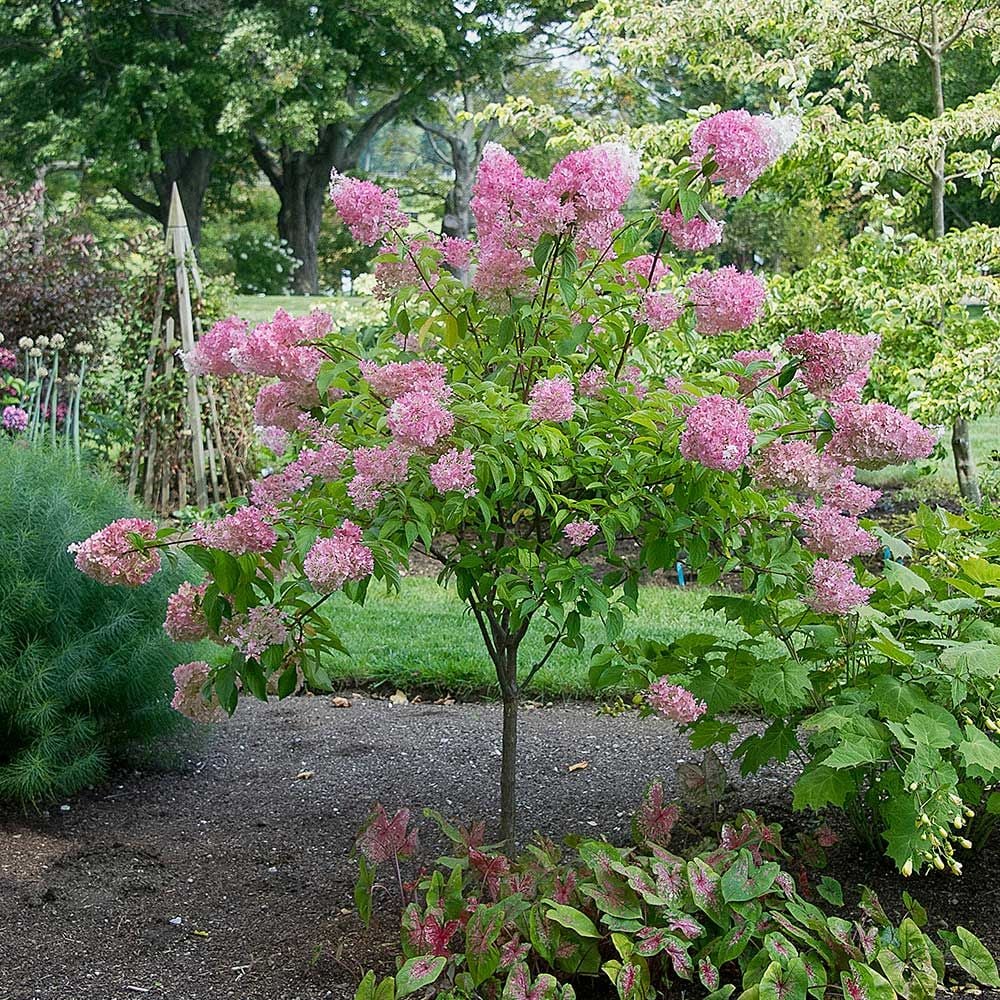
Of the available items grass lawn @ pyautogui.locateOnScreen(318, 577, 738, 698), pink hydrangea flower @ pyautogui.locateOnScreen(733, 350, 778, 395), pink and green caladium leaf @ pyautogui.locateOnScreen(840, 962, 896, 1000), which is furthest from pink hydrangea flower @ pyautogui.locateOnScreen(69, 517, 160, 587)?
grass lawn @ pyautogui.locateOnScreen(318, 577, 738, 698)

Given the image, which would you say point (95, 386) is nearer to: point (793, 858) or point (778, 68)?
point (778, 68)

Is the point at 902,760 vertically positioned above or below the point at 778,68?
below

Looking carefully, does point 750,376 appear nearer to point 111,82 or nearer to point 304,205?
point 111,82

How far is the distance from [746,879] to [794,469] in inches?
32.5

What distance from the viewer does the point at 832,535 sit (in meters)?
2.39

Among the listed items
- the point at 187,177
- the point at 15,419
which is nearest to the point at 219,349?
the point at 15,419

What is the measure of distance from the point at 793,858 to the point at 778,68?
5.17m

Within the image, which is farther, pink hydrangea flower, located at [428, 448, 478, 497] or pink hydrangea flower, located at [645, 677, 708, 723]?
pink hydrangea flower, located at [645, 677, 708, 723]

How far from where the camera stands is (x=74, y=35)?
66.7 feet

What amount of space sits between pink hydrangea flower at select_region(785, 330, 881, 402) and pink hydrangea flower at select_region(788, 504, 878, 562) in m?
0.24

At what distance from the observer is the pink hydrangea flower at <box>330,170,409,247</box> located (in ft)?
8.11

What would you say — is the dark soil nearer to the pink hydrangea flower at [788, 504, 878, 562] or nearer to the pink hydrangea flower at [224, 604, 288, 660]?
the pink hydrangea flower at [224, 604, 288, 660]

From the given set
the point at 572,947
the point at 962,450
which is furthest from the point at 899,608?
the point at 962,450

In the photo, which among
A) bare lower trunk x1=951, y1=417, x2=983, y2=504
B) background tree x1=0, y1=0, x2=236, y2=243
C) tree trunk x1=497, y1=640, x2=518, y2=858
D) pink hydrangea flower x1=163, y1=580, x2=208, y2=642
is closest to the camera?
pink hydrangea flower x1=163, y1=580, x2=208, y2=642
